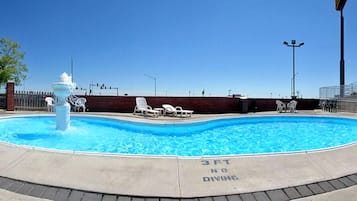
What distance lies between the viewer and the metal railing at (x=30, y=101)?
14.5 metres

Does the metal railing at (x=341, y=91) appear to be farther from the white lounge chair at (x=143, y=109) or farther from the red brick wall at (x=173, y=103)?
the white lounge chair at (x=143, y=109)

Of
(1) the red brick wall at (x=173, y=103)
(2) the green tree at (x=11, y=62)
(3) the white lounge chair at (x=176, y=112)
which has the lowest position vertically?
(3) the white lounge chair at (x=176, y=112)

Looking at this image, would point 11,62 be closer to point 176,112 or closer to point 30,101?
point 30,101

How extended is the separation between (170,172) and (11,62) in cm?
3684

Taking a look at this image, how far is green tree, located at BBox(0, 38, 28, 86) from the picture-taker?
30.6m

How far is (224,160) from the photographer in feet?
12.3

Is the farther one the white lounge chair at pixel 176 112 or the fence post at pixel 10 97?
the fence post at pixel 10 97

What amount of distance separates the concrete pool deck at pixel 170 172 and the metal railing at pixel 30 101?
12.3m

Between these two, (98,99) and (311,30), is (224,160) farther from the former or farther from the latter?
(311,30)

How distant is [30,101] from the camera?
1473cm

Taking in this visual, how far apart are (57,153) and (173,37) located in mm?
15735

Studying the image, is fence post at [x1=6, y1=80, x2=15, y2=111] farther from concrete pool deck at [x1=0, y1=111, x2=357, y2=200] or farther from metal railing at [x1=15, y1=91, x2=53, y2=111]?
concrete pool deck at [x1=0, y1=111, x2=357, y2=200]

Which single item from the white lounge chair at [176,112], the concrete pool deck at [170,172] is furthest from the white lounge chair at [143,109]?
the concrete pool deck at [170,172]

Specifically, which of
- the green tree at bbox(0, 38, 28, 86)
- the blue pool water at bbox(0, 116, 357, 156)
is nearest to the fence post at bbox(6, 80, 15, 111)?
the blue pool water at bbox(0, 116, 357, 156)
